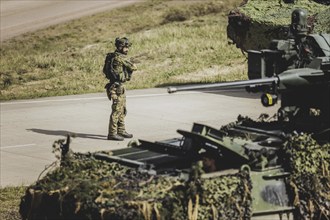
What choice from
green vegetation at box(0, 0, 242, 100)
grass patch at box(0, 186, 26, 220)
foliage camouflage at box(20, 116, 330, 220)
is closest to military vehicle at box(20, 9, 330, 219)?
foliage camouflage at box(20, 116, 330, 220)

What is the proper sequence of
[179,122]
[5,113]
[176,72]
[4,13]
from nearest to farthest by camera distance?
[179,122], [5,113], [176,72], [4,13]

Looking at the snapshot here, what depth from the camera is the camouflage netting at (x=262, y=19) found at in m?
22.7

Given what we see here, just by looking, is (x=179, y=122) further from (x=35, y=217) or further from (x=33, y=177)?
(x=35, y=217)

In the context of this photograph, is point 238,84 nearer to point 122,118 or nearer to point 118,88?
point 118,88

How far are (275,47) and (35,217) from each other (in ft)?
11.3

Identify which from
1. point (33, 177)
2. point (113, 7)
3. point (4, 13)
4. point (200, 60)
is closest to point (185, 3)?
point (113, 7)

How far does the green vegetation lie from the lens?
86.8 feet

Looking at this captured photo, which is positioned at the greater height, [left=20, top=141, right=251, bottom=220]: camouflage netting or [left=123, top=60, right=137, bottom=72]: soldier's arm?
[left=123, top=60, right=137, bottom=72]: soldier's arm

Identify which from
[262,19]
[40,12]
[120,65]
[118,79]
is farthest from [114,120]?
[40,12]

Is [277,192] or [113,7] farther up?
[113,7]

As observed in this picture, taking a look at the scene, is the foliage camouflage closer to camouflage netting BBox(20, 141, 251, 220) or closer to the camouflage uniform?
camouflage netting BBox(20, 141, 251, 220)

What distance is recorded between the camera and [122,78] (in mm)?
18016

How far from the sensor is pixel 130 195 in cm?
926

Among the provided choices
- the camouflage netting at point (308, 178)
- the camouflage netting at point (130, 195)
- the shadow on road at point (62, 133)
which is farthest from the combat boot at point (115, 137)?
the camouflage netting at point (308, 178)
